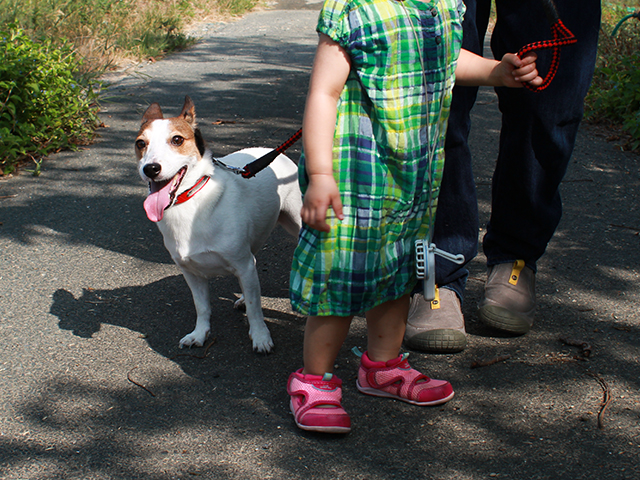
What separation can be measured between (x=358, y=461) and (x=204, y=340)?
3.62 ft

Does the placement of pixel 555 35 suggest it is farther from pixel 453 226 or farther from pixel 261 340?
pixel 261 340

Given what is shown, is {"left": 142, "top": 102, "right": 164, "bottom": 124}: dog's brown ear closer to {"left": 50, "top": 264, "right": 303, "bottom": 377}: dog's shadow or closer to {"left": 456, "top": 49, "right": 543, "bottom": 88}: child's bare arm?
{"left": 50, "top": 264, "right": 303, "bottom": 377}: dog's shadow

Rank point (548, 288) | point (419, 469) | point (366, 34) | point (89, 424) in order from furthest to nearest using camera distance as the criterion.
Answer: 1. point (548, 288)
2. point (89, 424)
3. point (419, 469)
4. point (366, 34)

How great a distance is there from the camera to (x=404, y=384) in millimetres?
2312

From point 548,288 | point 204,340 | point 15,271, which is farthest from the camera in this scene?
point 15,271

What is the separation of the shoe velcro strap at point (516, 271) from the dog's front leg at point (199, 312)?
1487 millimetres

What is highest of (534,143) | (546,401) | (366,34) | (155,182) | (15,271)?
(366,34)

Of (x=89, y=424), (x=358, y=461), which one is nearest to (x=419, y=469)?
(x=358, y=461)

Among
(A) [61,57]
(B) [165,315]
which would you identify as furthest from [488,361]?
(A) [61,57]

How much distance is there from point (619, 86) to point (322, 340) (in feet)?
17.0

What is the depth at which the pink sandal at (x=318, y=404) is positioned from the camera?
6.91 feet

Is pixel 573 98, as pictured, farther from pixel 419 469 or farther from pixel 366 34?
pixel 419 469

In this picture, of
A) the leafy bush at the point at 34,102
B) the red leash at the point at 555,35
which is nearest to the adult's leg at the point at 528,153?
the red leash at the point at 555,35

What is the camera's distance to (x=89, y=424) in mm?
2258
